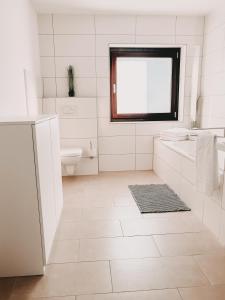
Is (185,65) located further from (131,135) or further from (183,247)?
(183,247)

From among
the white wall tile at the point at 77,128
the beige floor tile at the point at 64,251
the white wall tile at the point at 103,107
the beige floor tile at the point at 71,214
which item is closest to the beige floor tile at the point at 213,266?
the beige floor tile at the point at 64,251

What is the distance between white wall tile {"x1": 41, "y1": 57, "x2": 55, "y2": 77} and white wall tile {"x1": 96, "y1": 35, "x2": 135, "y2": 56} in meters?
0.68

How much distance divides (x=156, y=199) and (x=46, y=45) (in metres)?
2.60

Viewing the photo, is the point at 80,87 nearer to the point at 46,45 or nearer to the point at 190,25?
the point at 46,45

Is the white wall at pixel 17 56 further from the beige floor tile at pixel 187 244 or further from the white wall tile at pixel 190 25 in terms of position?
the white wall tile at pixel 190 25

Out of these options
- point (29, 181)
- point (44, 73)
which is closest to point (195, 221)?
point (29, 181)

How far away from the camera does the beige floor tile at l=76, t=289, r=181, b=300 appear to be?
137cm

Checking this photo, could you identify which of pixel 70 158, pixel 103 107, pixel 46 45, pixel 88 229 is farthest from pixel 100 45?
pixel 88 229

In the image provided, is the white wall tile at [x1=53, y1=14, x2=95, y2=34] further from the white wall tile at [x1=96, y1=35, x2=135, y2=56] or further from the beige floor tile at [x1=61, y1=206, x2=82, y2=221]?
the beige floor tile at [x1=61, y1=206, x2=82, y2=221]

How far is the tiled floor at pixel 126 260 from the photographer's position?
4.66 ft

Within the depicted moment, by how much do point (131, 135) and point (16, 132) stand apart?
254cm

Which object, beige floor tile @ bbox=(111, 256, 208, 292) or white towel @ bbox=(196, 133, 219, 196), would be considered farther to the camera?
white towel @ bbox=(196, 133, 219, 196)

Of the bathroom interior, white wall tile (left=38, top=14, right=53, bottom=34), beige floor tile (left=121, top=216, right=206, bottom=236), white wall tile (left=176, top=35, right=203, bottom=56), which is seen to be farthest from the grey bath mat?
white wall tile (left=38, top=14, right=53, bottom=34)

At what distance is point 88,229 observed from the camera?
213 centimetres
